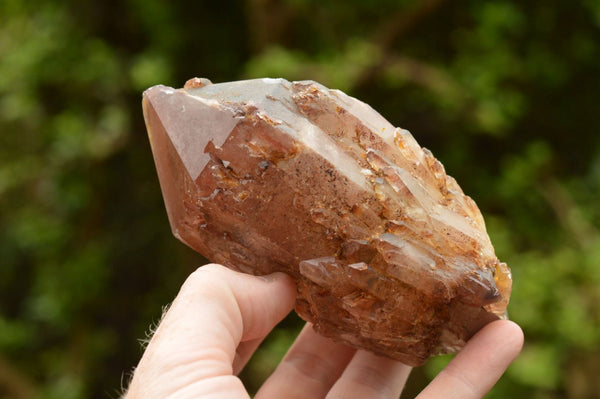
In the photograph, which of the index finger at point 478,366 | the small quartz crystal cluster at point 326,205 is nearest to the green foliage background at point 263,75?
the index finger at point 478,366

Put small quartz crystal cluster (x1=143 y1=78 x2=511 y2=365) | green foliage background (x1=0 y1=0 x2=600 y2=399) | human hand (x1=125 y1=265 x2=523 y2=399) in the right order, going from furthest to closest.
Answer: green foliage background (x1=0 y1=0 x2=600 y2=399), small quartz crystal cluster (x1=143 y1=78 x2=511 y2=365), human hand (x1=125 y1=265 x2=523 y2=399)

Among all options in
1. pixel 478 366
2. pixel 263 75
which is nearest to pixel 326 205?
pixel 478 366

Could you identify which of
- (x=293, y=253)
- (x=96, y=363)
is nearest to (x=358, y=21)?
(x=293, y=253)

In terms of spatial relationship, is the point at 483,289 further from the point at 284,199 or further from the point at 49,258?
the point at 49,258

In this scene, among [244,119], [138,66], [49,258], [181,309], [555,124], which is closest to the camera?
[181,309]

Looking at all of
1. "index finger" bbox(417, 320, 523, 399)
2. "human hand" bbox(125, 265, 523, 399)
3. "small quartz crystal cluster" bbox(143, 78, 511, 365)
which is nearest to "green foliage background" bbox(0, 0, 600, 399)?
"human hand" bbox(125, 265, 523, 399)

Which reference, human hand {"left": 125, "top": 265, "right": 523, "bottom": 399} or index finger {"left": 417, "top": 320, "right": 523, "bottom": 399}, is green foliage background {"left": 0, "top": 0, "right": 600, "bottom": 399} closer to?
human hand {"left": 125, "top": 265, "right": 523, "bottom": 399}

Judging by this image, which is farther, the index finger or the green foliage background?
the green foliage background
